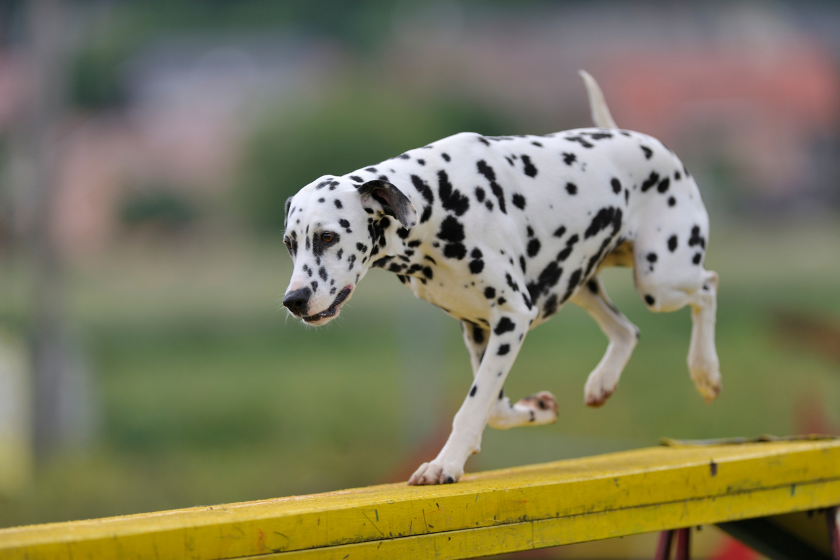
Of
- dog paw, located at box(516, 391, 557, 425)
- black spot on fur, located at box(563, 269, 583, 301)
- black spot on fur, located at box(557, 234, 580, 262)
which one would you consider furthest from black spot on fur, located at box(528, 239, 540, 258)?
dog paw, located at box(516, 391, 557, 425)

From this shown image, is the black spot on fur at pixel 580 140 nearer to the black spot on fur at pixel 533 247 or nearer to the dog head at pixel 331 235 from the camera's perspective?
the black spot on fur at pixel 533 247

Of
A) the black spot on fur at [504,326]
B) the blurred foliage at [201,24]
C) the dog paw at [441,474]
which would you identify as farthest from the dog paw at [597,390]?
the blurred foliage at [201,24]

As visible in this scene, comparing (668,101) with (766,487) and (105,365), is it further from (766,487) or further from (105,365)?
(766,487)

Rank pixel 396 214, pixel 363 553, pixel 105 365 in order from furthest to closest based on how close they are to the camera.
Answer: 1. pixel 105 365
2. pixel 396 214
3. pixel 363 553

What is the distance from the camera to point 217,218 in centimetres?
2353

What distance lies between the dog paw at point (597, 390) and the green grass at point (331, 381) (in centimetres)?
475

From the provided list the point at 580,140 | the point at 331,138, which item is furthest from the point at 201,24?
the point at 580,140

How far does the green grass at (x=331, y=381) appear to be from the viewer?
9102 mm

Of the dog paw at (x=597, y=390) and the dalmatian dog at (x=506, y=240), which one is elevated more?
the dalmatian dog at (x=506, y=240)

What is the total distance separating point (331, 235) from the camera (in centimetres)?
303

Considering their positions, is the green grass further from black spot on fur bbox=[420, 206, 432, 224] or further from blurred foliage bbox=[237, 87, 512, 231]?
black spot on fur bbox=[420, 206, 432, 224]

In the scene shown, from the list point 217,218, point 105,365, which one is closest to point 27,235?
point 105,365

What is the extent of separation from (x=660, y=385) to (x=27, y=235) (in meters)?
8.02

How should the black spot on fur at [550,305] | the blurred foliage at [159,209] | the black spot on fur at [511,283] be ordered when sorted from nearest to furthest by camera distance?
the black spot on fur at [511,283] < the black spot on fur at [550,305] < the blurred foliage at [159,209]
